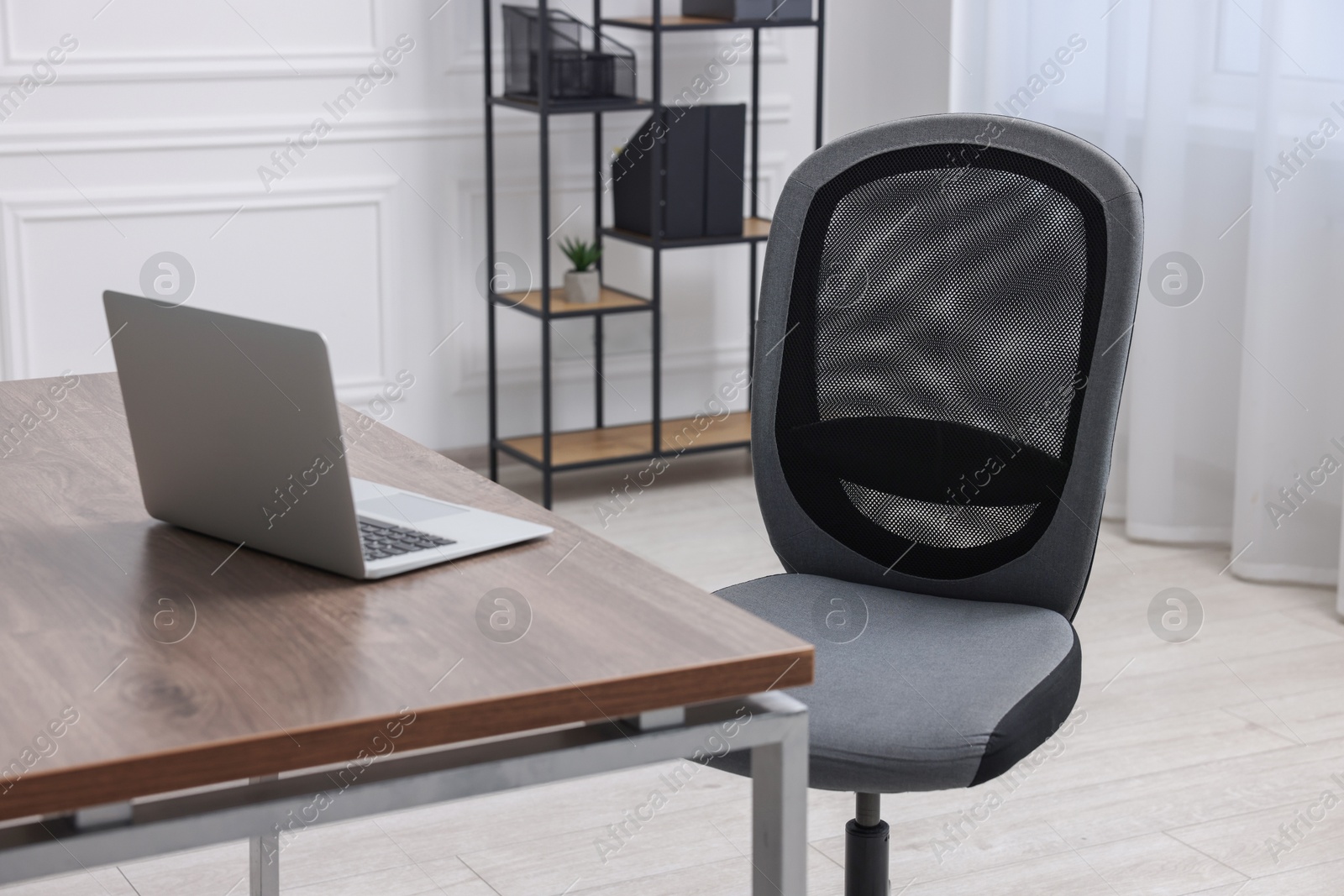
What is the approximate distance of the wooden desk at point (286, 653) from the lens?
897mm

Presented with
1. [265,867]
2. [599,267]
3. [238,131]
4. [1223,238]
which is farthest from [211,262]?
[1223,238]

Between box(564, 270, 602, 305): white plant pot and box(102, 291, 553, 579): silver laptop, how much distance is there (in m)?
2.38

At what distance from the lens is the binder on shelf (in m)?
3.61

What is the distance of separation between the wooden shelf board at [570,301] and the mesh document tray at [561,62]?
489 millimetres

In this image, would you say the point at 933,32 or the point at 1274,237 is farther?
the point at 933,32

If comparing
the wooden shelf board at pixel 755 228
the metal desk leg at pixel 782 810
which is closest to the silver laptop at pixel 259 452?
the metal desk leg at pixel 782 810

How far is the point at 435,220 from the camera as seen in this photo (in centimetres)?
381

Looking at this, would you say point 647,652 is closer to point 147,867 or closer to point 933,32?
point 147,867

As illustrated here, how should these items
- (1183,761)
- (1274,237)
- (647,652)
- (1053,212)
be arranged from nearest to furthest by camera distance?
1. (647,652)
2. (1053,212)
3. (1183,761)
4. (1274,237)

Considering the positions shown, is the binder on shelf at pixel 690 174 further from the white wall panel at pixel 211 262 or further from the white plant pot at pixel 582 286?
the white wall panel at pixel 211 262

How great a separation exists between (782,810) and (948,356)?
2.44 ft

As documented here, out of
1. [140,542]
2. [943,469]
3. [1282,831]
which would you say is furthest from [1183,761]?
[140,542]

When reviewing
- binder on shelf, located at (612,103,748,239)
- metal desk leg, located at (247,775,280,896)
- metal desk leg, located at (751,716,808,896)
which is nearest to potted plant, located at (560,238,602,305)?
binder on shelf, located at (612,103,748,239)

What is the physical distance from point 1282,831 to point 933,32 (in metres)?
2.34
